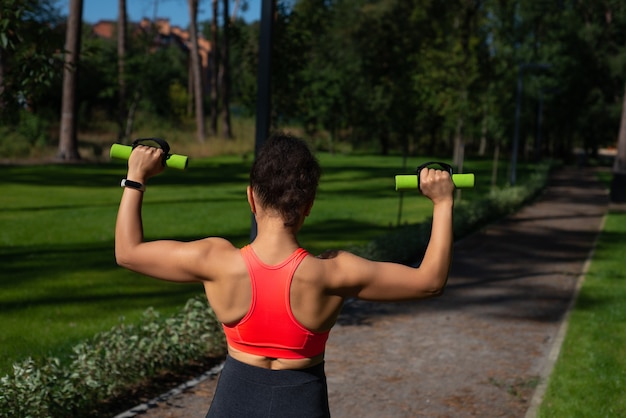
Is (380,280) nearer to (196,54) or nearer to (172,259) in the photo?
(172,259)

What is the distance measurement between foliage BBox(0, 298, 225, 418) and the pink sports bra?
10.1 ft

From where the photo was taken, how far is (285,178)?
227cm

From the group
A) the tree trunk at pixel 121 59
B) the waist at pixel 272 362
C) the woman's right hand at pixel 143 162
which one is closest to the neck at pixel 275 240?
the waist at pixel 272 362

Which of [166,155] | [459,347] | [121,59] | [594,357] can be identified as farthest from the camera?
[121,59]

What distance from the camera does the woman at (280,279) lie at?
2.26 meters

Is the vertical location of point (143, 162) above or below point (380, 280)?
above

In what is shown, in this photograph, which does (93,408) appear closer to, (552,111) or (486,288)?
(486,288)

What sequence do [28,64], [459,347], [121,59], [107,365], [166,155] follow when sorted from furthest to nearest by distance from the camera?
[121,59]
[459,347]
[28,64]
[107,365]
[166,155]

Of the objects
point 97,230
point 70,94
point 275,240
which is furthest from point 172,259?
point 70,94

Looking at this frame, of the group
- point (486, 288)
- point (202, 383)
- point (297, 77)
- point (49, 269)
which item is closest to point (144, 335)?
point (202, 383)

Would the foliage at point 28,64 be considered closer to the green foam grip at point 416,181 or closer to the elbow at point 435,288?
the green foam grip at point 416,181

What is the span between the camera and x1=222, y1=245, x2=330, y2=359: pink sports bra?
2.24 meters

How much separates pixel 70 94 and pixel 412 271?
93.2 feet

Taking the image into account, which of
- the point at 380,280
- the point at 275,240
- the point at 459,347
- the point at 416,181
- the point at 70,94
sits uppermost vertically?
the point at 70,94
